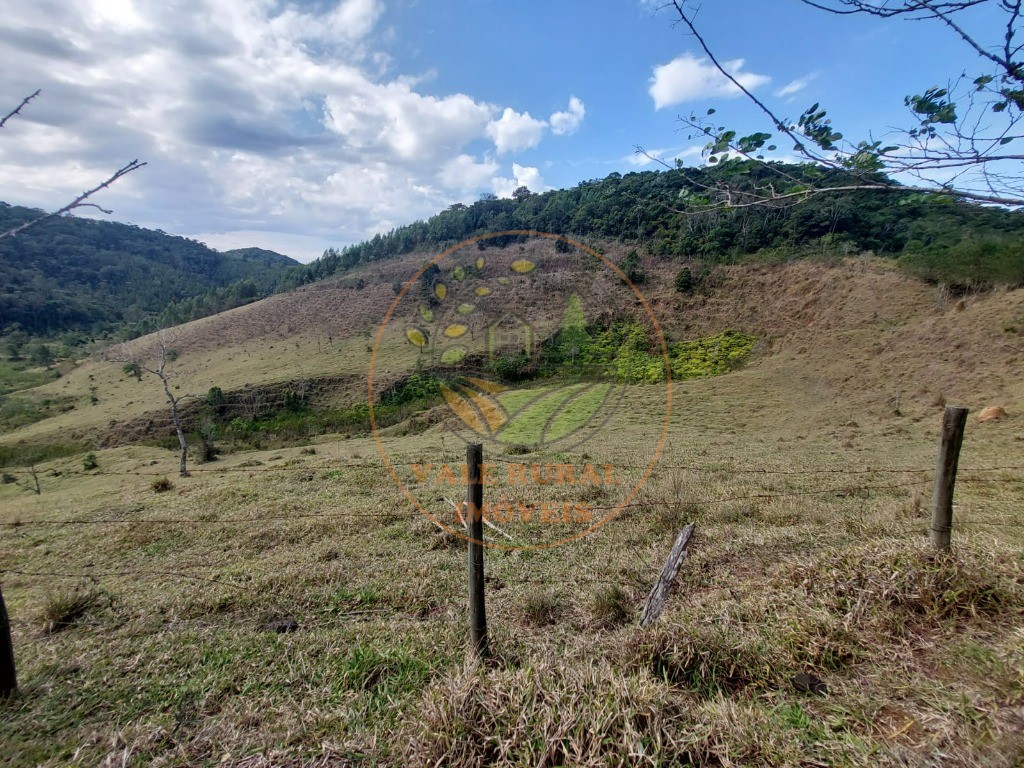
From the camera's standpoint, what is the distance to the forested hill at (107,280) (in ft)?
241

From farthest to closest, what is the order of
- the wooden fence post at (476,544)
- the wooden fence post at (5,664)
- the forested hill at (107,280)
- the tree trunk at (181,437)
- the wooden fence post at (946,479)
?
the forested hill at (107,280) < the tree trunk at (181,437) < the wooden fence post at (946,479) < the wooden fence post at (476,544) < the wooden fence post at (5,664)

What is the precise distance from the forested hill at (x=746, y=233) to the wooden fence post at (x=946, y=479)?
9.89 ft

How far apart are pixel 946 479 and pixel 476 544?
12.6ft

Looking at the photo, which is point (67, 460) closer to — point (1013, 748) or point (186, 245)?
point (1013, 748)

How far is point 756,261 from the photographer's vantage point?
40188 mm

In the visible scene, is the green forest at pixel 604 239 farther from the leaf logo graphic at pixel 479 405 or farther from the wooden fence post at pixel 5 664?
the wooden fence post at pixel 5 664

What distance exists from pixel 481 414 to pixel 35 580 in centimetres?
701

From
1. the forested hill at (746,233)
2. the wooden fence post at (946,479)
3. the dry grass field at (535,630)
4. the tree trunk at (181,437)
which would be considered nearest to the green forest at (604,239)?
the forested hill at (746,233)

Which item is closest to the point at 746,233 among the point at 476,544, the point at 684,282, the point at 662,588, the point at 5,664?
the point at 684,282

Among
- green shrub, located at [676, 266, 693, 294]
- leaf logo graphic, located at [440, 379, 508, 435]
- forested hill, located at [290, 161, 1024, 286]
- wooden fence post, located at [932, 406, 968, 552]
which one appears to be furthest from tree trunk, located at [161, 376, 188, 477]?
green shrub, located at [676, 266, 693, 294]

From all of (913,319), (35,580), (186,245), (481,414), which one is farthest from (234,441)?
(186,245)

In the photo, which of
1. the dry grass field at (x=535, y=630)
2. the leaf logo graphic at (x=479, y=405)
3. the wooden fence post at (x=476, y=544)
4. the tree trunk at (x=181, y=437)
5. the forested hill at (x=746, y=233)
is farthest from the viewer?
the tree trunk at (x=181, y=437)

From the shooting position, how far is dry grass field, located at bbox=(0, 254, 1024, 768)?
A: 7.41ft

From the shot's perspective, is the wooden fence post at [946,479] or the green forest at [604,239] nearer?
the green forest at [604,239]
